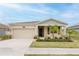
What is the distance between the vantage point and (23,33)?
675 inches

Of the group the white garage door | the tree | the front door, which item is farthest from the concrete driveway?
the tree

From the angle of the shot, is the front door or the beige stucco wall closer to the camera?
the beige stucco wall

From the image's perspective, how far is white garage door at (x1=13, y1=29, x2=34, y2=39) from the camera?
17.0 metres

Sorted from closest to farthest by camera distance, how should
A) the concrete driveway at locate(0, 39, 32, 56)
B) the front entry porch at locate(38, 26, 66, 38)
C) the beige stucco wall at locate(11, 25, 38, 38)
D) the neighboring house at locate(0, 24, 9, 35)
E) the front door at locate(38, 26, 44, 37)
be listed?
the concrete driveway at locate(0, 39, 32, 56)
the neighboring house at locate(0, 24, 9, 35)
the beige stucco wall at locate(11, 25, 38, 38)
the front entry porch at locate(38, 26, 66, 38)
the front door at locate(38, 26, 44, 37)

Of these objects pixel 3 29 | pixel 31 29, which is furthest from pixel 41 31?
pixel 3 29

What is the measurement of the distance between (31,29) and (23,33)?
75cm

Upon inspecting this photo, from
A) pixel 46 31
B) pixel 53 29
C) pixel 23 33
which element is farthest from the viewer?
pixel 46 31

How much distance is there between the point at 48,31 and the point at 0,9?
13.8ft

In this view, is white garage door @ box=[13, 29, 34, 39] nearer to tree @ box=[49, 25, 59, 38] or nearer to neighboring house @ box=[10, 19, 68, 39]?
neighboring house @ box=[10, 19, 68, 39]

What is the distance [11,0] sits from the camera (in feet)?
34.7

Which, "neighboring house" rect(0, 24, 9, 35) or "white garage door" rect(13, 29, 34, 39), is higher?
"neighboring house" rect(0, 24, 9, 35)

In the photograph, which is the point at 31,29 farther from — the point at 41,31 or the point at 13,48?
the point at 13,48

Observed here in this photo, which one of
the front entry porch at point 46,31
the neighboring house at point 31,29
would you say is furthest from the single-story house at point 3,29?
the front entry porch at point 46,31

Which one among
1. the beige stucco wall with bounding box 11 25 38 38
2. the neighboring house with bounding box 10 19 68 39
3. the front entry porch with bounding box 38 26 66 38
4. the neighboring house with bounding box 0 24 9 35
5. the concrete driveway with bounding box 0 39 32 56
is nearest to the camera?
the concrete driveway with bounding box 0 39 32 56
